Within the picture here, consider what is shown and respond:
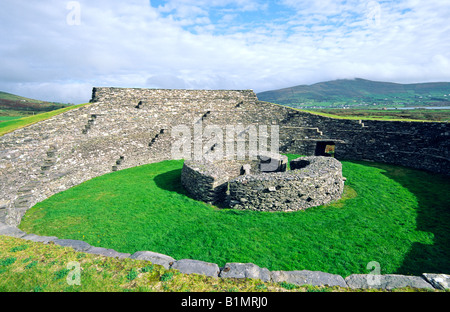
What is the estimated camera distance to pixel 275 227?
10.1m

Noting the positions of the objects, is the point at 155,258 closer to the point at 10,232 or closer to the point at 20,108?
the point at 10,232

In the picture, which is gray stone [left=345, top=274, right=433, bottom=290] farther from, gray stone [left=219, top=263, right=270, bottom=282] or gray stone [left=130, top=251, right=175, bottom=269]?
gray stone [left=130, top=251, right=175, bottom=269]

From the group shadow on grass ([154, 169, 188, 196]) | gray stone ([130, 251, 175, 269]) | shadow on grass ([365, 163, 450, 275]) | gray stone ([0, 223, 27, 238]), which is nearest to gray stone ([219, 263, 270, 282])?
gray stone ([130, 251, 175, 269])

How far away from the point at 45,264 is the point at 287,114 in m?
24.1

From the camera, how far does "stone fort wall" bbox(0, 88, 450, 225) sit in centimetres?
1306

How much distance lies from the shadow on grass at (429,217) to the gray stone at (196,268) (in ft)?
22.0

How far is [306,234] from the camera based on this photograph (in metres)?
9.56

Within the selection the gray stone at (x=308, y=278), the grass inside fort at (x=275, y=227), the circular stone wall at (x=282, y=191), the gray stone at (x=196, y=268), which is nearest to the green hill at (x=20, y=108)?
the grass inside fort at (x=275, y=227)

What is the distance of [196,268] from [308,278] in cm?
315

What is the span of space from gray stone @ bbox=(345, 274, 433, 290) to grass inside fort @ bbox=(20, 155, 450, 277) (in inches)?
71.6

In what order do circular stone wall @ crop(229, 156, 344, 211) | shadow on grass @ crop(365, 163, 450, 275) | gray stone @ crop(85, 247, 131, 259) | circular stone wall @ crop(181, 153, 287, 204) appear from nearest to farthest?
gray stone @ crop(85, 247, 131, 259) < shadow on grass @ crop(365, 163, 450, 275) < circular stone wall @ crop(229, 156, 344, 211) < circular stone wall @ crop(181, 153, 287, 204)

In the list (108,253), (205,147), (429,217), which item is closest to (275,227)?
(108,253)

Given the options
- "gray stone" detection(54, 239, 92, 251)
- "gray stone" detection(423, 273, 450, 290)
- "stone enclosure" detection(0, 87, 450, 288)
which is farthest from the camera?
"stone enclosure" detection(0, 87, 450, 288)
